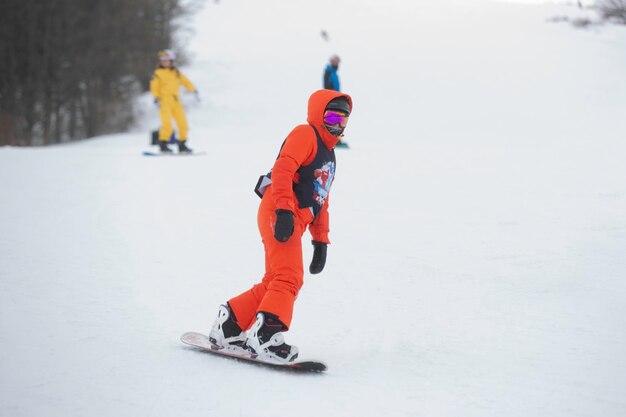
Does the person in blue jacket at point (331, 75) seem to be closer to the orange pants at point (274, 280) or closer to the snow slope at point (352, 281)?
the snow slope at point (352, 281)

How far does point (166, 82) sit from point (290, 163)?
8.38m

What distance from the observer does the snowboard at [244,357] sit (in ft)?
10.6

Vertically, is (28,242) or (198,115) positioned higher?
(198,115)

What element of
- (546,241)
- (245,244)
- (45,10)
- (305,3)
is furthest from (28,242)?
(305,3)

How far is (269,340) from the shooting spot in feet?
10.7

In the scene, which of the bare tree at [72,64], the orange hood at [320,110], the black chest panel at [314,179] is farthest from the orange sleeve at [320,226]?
the bare tree at [72,64]

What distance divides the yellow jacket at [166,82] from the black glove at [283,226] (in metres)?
8.25

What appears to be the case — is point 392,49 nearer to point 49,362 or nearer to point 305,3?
point 305,3

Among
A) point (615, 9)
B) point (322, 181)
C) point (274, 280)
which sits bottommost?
point (274, 280)

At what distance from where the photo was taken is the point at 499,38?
27.5 meters

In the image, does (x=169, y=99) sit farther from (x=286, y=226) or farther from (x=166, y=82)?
(x=286, y=226)

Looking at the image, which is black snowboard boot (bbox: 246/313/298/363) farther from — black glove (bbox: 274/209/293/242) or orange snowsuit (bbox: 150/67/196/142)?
orange snowsuit (bbox: 150/67/196/142)

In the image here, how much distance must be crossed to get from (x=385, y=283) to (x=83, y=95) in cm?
2131

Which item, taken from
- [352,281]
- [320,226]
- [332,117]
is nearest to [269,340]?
[320,226]
